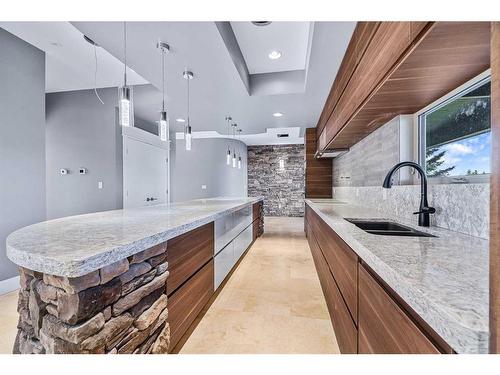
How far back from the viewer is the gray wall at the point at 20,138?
256 centimetres

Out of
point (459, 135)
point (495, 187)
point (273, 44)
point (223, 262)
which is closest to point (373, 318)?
point (495, 187)

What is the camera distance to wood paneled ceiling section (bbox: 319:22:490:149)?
2.98ft

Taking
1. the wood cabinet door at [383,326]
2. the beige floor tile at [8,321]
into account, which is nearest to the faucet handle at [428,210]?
the wood cabinet door at [383,326]

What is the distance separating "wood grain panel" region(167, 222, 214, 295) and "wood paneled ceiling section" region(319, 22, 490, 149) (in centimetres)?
160

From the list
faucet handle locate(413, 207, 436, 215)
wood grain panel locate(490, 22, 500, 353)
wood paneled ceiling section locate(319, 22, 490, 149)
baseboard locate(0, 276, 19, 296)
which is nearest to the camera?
wood grain panel locate(490, 22, 500, 353)

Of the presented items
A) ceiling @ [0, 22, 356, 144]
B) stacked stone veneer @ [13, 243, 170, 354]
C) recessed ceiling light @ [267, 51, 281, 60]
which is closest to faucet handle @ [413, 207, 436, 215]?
ceiling @ [0, 22, 356, 144]

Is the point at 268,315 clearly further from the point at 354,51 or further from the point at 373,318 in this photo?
the point at 354,51

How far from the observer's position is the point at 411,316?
2.04 feet

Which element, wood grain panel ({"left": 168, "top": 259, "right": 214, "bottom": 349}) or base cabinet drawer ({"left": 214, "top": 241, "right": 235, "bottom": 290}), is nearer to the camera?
wood grain panel ({"left": 168, "top": 259, "right": 214, "bottom": 349})

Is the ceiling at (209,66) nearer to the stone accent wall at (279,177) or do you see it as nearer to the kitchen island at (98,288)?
the kitchen island at (98,288)

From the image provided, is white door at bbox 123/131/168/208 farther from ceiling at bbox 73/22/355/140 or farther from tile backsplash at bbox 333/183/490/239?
tile backsplash at bbox 333/183/490/239

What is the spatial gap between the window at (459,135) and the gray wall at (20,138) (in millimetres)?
4182

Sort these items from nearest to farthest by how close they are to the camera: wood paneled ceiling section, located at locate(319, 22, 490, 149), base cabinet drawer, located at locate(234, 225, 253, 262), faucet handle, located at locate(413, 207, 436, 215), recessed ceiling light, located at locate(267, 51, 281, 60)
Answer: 1. wood paneled ceiling section, located at locate(319, 22, 490, 149)
2. faucet handle, located at locate(413, 207, 436, 215)
3. recessed ceiling light, located at locate(267, 51, 281, 60)
4. base cabinet drawer, located at locate(234, 225, 253, 262)
